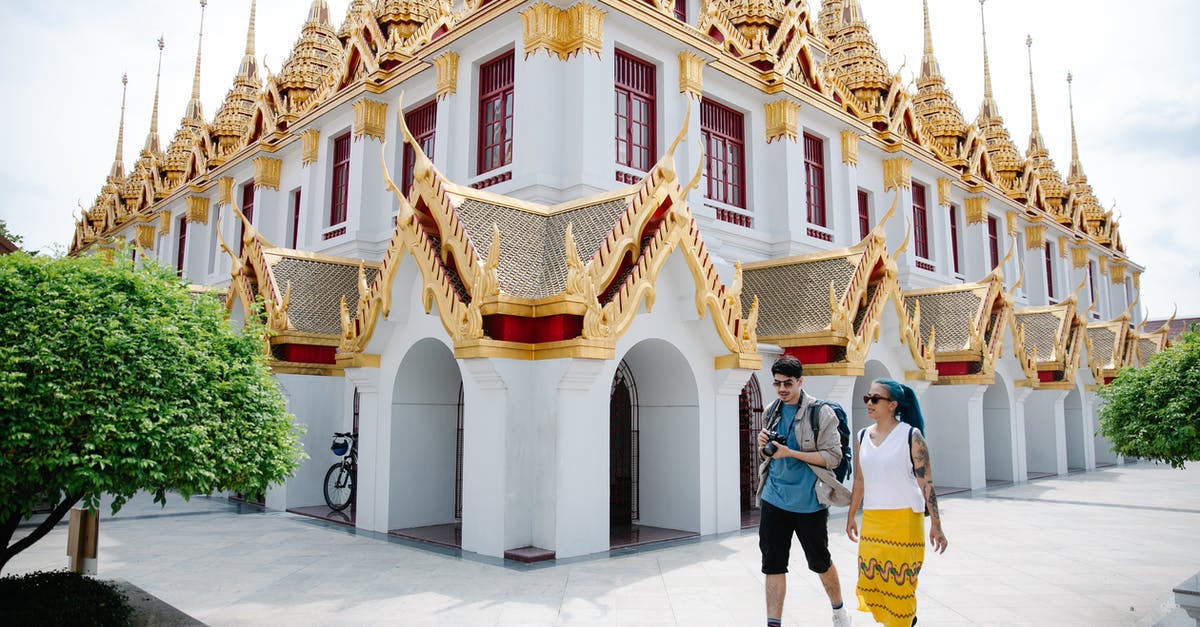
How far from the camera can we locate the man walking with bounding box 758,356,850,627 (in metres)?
5.46

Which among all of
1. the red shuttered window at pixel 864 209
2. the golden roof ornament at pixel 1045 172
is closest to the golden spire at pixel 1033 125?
the golden roof ornament at pixel 1045 172

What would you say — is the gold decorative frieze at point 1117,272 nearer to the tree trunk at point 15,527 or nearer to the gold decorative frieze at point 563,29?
the gold decorative frieze at point 563,29

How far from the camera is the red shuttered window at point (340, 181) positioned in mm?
17328

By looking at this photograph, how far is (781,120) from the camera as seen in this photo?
16.1 metres

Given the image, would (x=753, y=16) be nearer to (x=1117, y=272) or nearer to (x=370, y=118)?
(x=370, y=118)

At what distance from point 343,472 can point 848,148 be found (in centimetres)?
1235

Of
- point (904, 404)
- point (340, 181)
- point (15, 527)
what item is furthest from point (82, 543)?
point (340, 181)

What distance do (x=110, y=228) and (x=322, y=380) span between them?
83.7ft

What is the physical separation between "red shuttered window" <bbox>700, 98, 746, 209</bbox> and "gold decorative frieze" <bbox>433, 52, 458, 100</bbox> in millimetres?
4489

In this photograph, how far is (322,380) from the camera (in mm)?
13516

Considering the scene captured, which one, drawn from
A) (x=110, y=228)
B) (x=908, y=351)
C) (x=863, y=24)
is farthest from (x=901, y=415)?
(x=110, y=228)

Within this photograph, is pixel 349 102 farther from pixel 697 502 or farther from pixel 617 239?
pixel 697 502

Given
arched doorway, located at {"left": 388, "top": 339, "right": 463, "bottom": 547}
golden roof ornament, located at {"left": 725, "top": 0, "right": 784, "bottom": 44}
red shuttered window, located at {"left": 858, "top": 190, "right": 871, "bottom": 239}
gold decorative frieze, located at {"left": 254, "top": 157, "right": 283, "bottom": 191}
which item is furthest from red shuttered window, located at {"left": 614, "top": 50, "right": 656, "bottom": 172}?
gold decorative frieze, located at {"left": 254, "top": 157, "right": 283, "bottom": 191}

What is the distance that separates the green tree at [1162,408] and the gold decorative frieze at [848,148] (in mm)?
9917
